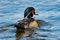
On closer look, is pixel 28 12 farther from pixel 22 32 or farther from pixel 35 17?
pixel 35 17

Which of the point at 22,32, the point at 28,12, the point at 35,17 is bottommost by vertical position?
the point at 22,32

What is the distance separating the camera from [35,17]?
15.1 meters

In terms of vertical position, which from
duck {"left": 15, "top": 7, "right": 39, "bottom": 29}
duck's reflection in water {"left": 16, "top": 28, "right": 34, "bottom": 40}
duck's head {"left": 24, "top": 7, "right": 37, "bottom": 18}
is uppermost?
duck's head {"left": 24, "top": 7, "right": 37, "bottom": 18}

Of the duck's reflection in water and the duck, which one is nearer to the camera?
the duck's reflection in water

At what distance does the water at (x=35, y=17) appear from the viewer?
1185cm

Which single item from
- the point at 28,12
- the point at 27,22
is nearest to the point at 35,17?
the point at 28,12

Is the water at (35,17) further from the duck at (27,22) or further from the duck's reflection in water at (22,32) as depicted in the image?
the duck at (27,22)

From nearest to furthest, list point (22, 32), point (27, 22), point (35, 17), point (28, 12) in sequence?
point (22, 32) → point (27, 22) → point (28, 12) → point (35, 17)

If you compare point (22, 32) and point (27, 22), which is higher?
point (27, 22)

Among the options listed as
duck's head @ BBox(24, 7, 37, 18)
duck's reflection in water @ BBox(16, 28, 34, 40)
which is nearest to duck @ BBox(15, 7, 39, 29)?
duck's head @ BBox(24, 7, 37, 18)

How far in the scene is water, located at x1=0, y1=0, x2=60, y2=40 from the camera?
11852 mm

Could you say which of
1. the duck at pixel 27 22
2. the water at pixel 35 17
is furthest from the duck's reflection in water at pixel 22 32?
the duck at pixel 27 22

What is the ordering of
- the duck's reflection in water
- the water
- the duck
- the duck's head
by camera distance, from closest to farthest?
the water < the duck's reflection in water < the duck < the duck's head

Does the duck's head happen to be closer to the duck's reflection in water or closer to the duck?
the duck
